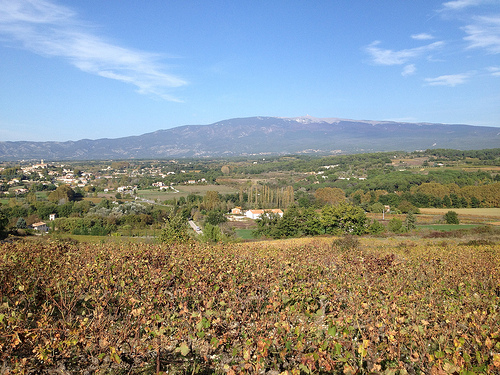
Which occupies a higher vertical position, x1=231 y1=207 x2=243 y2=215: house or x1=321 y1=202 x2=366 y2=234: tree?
x1=321 y1=202 x2=366 y2=234: tree

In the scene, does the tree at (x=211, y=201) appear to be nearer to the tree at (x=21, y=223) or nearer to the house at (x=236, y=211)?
the house at (x=236, y=211)

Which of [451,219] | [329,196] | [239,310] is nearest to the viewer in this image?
[239,310]

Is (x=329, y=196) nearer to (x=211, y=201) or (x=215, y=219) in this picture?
(x=211, y=201)

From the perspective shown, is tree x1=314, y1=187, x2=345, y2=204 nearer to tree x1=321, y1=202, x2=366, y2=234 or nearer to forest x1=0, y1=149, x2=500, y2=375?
tree x1=321, y1=202, x2=366, y2=234

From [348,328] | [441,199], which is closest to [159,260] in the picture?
[348,328]

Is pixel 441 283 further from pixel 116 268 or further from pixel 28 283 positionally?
pixel 28 283

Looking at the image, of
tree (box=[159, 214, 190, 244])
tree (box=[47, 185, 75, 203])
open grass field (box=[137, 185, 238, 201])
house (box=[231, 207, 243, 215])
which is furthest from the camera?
open grass field (box=[137, 185, 238, 201])

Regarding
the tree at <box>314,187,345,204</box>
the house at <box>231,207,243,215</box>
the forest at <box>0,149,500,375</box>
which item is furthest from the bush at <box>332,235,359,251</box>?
the tree at <box>314,187,345,204</box>

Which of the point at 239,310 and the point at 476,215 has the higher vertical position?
the point at 239,310

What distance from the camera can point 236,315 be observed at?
5.09 m

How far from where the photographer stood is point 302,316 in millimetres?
5977

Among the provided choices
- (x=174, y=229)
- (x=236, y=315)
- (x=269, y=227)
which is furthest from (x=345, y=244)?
(x=269, y=227)

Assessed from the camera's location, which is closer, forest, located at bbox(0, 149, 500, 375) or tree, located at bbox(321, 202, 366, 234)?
Result: forest, located at bbox(0, 149, 500, 375)

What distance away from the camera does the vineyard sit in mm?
3816
